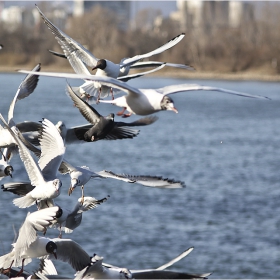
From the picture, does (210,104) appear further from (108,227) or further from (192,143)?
(108,227)

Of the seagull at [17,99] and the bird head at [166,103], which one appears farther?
the seagull at [17,99]

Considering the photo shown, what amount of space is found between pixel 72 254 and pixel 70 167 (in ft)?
2.57

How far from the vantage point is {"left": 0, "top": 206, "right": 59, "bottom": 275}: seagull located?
6047mm

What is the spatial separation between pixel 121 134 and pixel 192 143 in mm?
36330

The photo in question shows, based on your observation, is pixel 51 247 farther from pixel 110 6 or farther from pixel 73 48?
pixel 110 6

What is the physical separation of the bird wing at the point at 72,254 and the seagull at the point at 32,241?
0.19m

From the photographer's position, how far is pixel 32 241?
20.5 feet

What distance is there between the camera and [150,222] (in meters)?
25.2

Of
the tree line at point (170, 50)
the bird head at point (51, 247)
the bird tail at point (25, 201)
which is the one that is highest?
the bird tail at point (25, 201)

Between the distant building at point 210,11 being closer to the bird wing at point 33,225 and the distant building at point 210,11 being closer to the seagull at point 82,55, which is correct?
the seagull at point 82,55

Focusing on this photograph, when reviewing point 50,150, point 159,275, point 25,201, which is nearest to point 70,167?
point 50,150

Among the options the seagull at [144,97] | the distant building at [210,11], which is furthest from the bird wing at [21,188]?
the distant building at [210,11]

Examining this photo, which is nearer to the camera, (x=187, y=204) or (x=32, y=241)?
(x=32, y=241)

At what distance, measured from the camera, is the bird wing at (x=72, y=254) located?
6.66m
